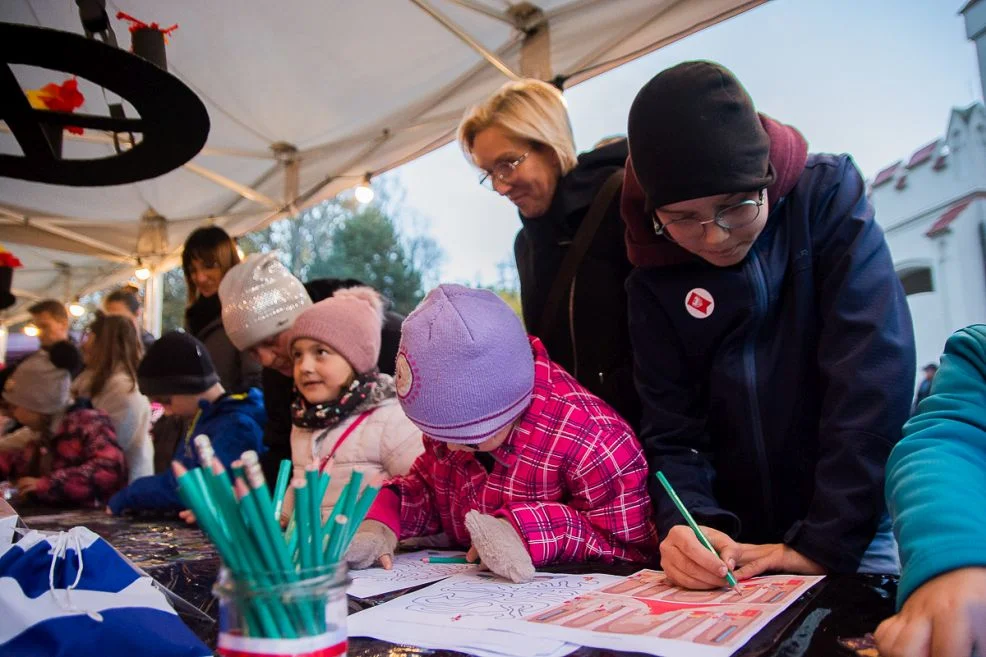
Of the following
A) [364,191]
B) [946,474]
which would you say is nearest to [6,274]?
[364,191]

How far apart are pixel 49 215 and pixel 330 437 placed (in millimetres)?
4773

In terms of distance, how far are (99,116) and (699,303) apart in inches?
→ 47.5

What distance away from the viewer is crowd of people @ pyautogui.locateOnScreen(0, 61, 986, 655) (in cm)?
72

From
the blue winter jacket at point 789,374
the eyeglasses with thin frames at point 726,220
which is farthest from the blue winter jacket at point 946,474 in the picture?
the eyeglasses with thin frames at point 726,220

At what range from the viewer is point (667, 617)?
65cm

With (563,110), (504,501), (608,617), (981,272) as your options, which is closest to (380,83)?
(563,110)

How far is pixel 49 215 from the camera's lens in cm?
514

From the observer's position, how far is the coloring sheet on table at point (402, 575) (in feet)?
2.78

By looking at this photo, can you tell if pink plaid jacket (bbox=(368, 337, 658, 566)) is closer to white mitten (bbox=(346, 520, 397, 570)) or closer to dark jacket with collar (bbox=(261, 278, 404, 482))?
white mitten (bbox=(346, 520, 397, 570))

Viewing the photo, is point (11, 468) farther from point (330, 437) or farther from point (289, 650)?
point (289, 650)

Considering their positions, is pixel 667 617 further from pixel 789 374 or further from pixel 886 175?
pixel 886 175

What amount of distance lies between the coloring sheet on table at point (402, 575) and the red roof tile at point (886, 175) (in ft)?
8.30

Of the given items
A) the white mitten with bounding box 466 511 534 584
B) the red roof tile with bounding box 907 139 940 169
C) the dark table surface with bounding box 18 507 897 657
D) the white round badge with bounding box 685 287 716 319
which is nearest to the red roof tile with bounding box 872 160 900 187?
the red roof tile with bounding box 907 139 940 169

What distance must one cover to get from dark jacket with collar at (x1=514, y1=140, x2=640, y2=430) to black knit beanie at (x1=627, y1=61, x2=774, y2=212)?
1.50ft
